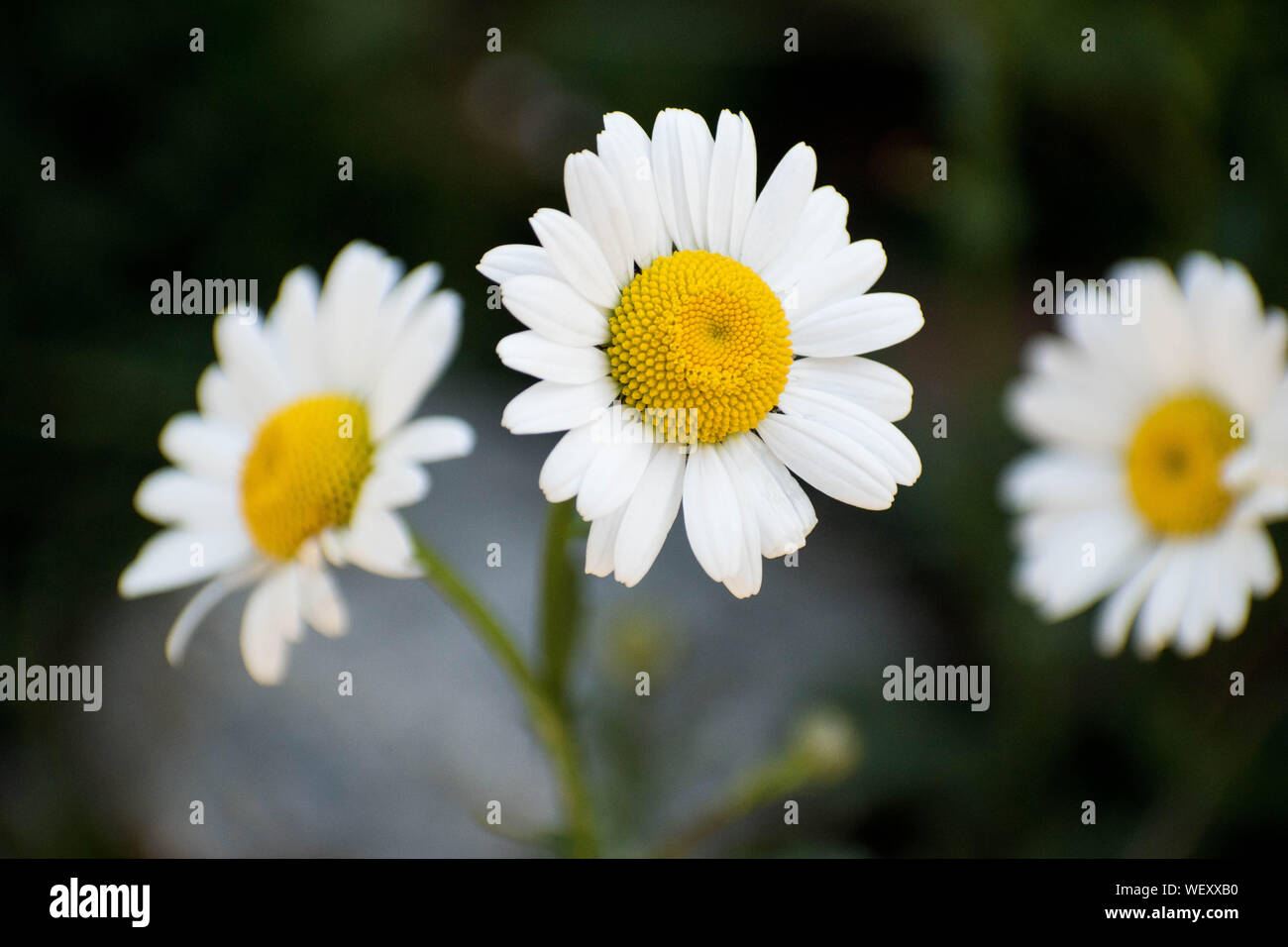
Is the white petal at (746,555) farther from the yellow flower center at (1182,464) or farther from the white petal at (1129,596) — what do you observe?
the yellow flower center at (1182,464)

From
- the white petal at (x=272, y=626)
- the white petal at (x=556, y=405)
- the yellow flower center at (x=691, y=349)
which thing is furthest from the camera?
the white petal at (x=272, y=626)

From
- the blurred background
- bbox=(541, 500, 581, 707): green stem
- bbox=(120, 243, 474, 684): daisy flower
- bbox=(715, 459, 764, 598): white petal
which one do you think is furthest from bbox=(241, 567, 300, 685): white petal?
the blurred background

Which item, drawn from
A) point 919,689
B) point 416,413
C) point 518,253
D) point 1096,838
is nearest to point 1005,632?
point 919,689

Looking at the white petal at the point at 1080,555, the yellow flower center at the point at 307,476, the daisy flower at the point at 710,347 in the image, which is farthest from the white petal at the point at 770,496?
the white petal at the point at 1080,555

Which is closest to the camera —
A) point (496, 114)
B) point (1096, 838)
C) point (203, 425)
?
point (203, 425)

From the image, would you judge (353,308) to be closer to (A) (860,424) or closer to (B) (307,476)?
(B) (307,476)
